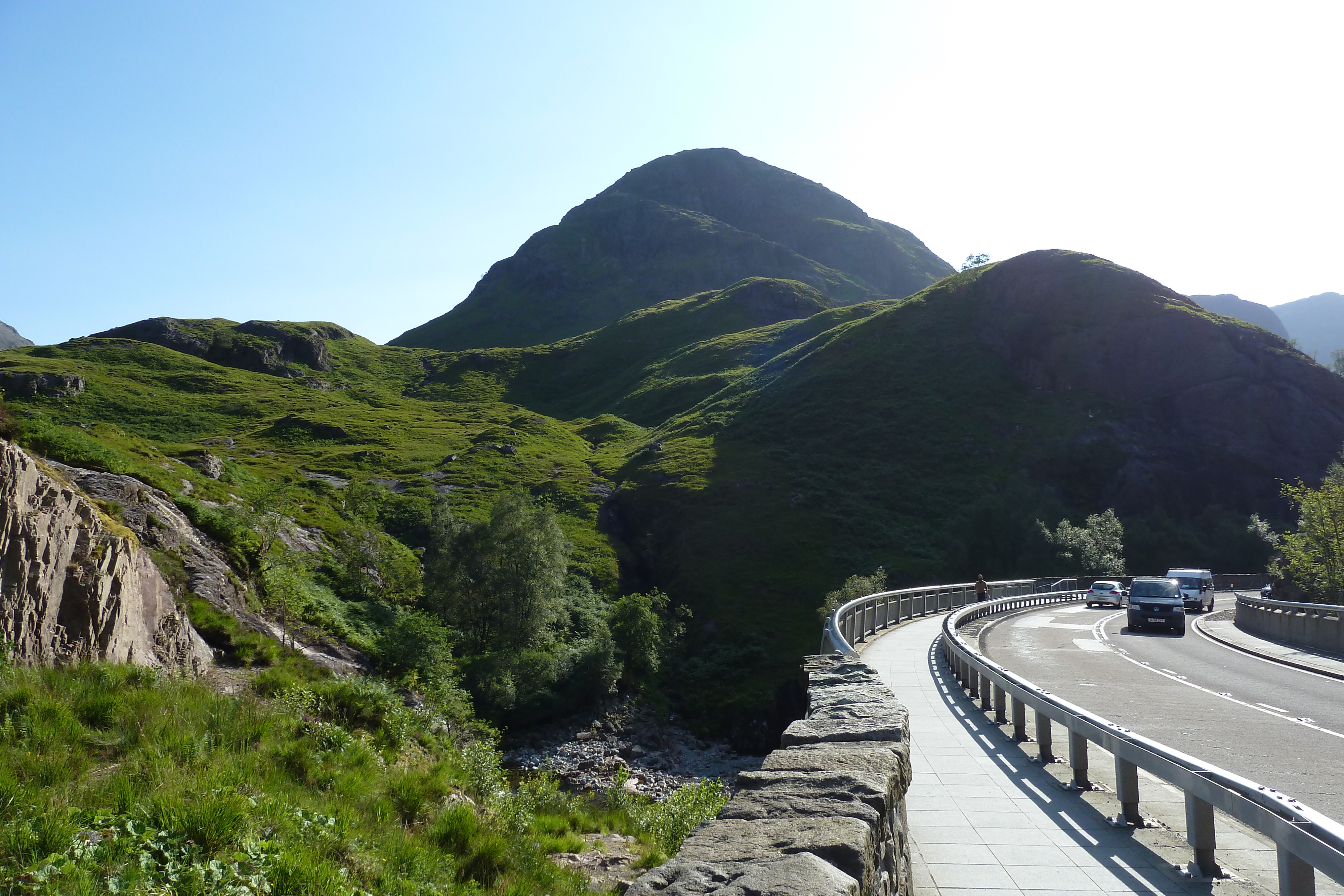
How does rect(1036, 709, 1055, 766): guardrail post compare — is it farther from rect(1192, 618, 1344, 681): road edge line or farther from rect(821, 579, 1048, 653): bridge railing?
rect(1192, 618, 1344, 681): road edge line

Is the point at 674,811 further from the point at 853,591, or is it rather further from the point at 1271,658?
the point at 853,591

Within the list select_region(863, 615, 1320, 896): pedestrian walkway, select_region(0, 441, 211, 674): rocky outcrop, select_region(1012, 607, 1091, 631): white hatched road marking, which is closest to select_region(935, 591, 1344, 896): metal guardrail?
select_region(863, 615, 1320, 896): pedestrian walkway

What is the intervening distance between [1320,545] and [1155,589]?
1121 centimetres

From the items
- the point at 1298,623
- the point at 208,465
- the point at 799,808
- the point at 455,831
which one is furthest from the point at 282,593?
the point at 1298,623

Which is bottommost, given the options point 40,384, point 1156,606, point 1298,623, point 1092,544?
point 1092,544

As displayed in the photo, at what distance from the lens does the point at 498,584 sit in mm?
38000

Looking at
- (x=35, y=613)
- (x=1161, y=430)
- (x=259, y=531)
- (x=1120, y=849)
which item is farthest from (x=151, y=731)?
(x=1161, y=430)

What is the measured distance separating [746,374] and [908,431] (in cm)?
3057

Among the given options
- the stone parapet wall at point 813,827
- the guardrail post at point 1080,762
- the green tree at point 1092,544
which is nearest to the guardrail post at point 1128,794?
the guardrail post at point 1080,762

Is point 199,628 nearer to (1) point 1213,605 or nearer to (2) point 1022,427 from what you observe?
(1) point 1213,605

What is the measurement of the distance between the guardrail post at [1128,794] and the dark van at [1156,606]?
25421 mm

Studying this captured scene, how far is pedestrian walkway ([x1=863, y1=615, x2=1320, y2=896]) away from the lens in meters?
5.21

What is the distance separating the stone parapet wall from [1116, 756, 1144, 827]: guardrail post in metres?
2.06

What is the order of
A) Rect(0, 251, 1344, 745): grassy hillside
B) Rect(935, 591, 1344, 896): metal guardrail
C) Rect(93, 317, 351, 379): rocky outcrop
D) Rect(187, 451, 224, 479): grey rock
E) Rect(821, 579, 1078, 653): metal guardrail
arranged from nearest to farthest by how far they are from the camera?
1. Rect(935, 591, 1344, 896): metal guardrail
2. Rect(821, 579, 1078, 653): metal guardrail
3. Rect(187, 451, 224, 479): grey rock
4. Rect(0, 251, 1344, 745): grassy hillside
5. Rect(93, 317, 351, 379): rocky outcrop
